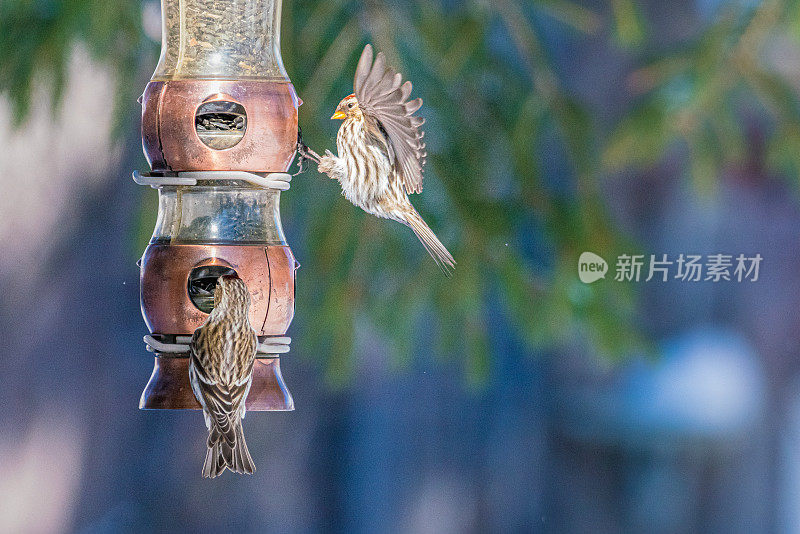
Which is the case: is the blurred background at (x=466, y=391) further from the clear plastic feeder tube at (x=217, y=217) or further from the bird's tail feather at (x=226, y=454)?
the bird's tail feather at (x=226, y=454)

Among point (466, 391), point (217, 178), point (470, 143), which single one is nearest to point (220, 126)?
point (217, 178)

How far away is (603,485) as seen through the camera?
331 cm

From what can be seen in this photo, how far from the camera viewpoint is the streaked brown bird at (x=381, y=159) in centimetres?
109

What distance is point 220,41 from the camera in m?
1.38

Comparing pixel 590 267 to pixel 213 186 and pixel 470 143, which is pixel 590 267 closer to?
pixel 470 143

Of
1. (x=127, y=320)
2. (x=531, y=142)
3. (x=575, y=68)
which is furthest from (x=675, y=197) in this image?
(x=127, y=320)

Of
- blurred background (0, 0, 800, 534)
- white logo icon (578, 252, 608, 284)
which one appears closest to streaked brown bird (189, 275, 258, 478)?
white logo icon (578, 252, 608, 284)

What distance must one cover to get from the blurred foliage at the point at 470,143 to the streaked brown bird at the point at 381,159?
25.8 inches

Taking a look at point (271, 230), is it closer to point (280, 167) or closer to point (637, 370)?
point (280, 167)

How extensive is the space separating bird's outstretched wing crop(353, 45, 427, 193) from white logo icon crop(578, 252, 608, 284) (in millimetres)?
1013

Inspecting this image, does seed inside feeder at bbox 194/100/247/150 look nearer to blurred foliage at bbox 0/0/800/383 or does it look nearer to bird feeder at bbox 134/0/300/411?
bird feeder at bbox 134/0/300/411

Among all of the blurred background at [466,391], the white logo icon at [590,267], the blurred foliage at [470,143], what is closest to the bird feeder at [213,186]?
the blurred foliage at [470,143]

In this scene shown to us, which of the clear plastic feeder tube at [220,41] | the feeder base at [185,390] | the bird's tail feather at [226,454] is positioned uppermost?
the clear plastic feeder tube at [220,41]

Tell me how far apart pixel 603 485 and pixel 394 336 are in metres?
1.47
